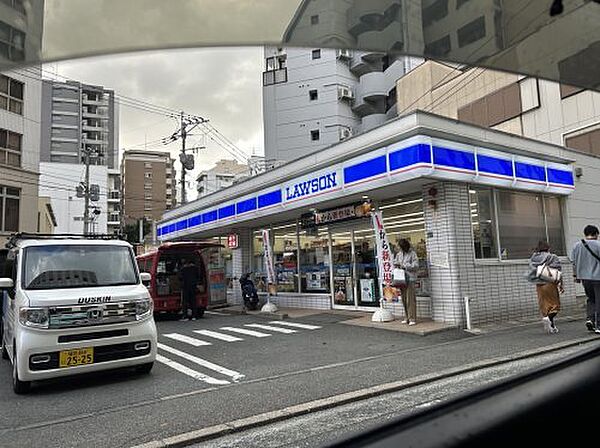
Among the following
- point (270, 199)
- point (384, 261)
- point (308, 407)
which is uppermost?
point (270, 199)

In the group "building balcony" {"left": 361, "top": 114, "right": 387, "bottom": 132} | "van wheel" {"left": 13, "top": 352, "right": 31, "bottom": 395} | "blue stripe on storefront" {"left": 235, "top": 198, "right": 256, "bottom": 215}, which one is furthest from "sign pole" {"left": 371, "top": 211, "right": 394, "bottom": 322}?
"building balcony" {"left": 361, "top": 114, "right": 387, "bottom": 132}

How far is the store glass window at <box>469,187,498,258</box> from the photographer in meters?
10.4

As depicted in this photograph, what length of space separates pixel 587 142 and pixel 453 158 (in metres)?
9.63

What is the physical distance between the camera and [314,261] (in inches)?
554

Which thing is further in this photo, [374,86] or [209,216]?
[374,86]

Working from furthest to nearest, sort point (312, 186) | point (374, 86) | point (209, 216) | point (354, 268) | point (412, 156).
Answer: point (374, 86), point (209, 216), point (354, 268), point (312, 186), point (412, 156)

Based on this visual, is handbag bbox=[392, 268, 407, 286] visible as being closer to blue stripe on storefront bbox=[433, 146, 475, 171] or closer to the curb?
blue stripe on storefront bbox=[433, 146, 475, 171]

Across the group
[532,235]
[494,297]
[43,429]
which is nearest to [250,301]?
[494,297]

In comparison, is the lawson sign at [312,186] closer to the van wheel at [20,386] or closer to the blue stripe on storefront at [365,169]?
the blue stripe on storefront at [365,169]

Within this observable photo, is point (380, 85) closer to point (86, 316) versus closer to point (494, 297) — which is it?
point (494, 297)

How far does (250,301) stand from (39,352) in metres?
9.03

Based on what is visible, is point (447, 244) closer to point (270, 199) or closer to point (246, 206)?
point (270, 199)

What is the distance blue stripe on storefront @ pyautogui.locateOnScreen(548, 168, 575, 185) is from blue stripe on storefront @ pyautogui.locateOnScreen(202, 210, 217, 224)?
1079 centimetres

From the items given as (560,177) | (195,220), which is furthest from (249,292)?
(560,177)
